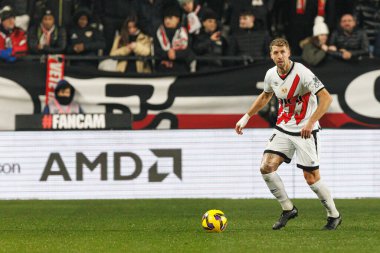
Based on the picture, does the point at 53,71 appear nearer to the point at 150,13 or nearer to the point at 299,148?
the point at 150,13

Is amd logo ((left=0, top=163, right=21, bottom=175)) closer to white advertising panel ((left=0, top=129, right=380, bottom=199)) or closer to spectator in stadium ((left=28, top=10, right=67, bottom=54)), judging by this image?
white advertising panel ((left=0, top=129, right=380, bottom=199))

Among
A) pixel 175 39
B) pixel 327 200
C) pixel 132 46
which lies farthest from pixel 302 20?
pixel 327 200

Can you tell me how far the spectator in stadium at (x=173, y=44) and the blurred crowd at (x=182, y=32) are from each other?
18mm

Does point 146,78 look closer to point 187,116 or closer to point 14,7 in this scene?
point 187,116

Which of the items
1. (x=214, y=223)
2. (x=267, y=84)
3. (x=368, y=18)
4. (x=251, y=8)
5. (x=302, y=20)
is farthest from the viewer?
(x=368, y=18)

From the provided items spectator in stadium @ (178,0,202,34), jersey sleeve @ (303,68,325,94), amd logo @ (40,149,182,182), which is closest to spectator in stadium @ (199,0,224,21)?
spectator in stadium @ (178,0,202,34)

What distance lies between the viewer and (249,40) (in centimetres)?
1881

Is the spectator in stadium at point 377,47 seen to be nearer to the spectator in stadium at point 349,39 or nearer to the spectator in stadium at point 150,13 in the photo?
the spectator in stadium at point 349,39

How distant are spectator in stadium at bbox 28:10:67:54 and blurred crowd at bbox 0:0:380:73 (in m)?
0.02

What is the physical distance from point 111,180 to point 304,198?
10.7 ft

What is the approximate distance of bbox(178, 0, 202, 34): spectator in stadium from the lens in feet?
63.3

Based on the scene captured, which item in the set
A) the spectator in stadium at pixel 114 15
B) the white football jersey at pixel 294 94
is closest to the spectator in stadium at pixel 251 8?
the spectator in stadium at pixel 114 15

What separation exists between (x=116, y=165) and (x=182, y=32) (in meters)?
3.03

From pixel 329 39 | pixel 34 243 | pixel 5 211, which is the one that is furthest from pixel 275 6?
pixel 34 243
